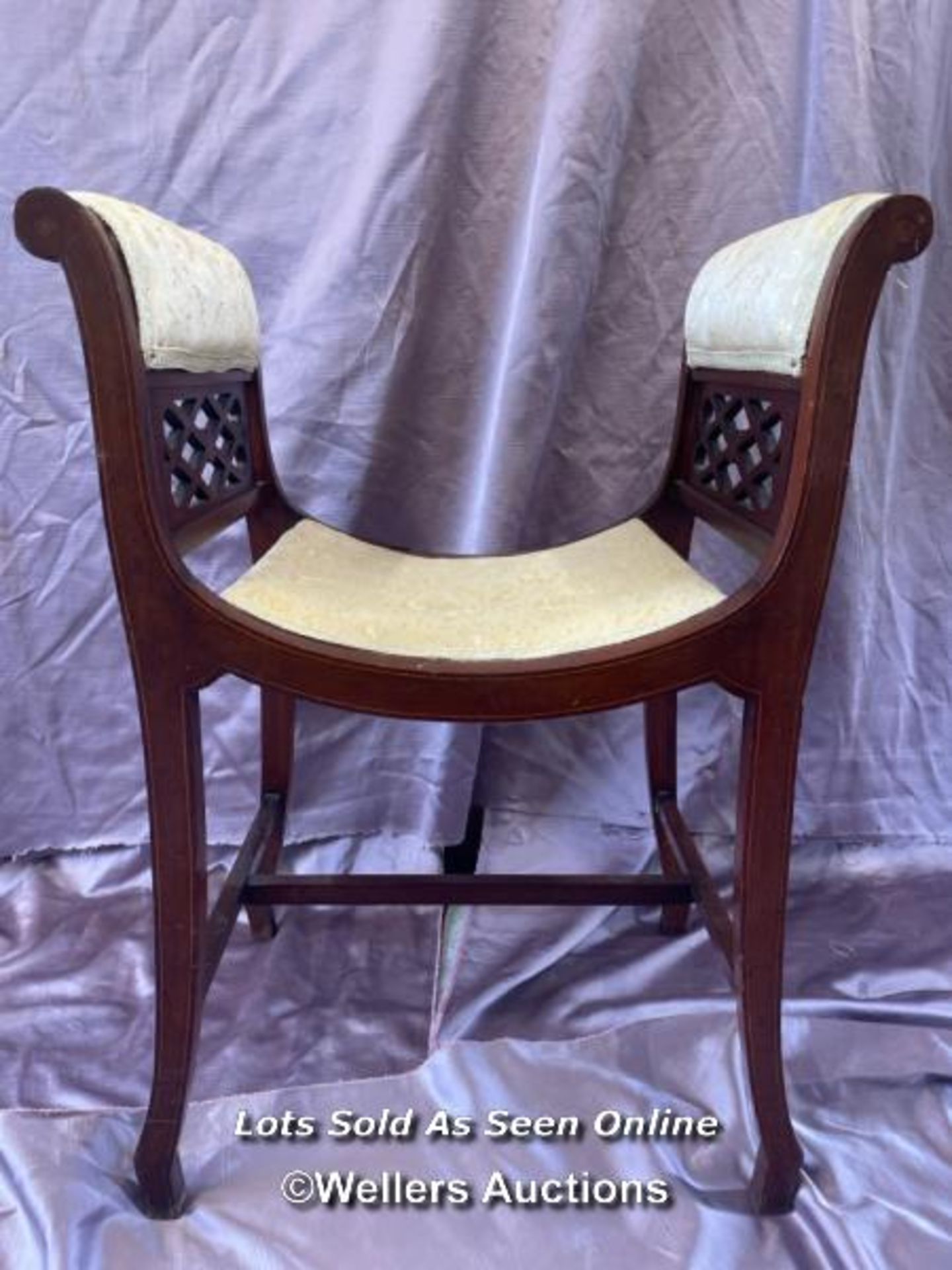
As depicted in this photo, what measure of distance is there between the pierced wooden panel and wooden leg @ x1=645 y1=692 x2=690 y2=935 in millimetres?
244

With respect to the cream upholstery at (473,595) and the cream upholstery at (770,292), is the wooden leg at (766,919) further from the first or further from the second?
the cream upholstery at (770,292)

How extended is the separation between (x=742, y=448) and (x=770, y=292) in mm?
163

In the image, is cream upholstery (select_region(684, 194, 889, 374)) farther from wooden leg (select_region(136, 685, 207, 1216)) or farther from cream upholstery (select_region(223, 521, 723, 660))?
wooden leg (select_region(136, 685, 207, 1216))

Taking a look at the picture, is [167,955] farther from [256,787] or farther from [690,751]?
[690,751]

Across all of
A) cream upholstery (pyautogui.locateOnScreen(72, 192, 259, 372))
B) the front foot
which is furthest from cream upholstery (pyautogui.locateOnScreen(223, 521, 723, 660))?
the front foot

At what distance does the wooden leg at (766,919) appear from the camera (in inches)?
25.9

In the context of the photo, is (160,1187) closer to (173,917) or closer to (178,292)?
(173,917)

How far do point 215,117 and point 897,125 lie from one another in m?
0.67

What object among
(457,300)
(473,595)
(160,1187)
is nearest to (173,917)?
(160,1187)

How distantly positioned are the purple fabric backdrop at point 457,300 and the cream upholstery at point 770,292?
0.73 ft

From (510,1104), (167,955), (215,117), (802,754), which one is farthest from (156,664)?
(802,754)

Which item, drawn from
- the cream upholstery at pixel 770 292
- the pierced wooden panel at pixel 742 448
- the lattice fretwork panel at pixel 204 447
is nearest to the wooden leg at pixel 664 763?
A: the pierced wooden panel at pixel 742 448

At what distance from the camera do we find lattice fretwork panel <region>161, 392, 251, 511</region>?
27.9 inches

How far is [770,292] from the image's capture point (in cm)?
65
